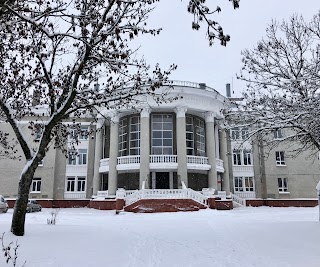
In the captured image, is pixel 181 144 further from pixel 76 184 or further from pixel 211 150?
pixel 76 184

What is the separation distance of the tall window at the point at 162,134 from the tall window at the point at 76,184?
9.42 m

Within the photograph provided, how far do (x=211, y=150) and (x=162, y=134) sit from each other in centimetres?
457

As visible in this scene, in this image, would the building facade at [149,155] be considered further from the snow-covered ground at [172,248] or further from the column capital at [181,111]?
the snow-covered ground at [172,248]

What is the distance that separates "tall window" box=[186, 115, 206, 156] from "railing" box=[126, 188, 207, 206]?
653 cm

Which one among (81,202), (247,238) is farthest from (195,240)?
(81,202)

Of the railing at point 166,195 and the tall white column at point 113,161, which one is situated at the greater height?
the tall white column at point 113,161

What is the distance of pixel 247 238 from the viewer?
9.97 meters

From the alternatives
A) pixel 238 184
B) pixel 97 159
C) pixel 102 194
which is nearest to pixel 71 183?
pixel 97 159

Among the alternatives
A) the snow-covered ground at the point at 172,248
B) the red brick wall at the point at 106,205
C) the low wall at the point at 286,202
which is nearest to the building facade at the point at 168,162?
the low wall at the point at 286,202

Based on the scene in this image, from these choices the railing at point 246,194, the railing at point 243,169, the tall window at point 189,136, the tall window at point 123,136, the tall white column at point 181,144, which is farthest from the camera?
the railing at point 243,169

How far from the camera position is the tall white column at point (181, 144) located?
1009 inches

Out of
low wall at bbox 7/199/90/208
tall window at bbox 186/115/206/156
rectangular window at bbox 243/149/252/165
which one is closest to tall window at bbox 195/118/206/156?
tall window at bbox 186/115/206/156

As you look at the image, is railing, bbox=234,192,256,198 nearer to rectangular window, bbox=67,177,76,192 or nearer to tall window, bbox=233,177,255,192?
tall window, bbox=233,177,255,192

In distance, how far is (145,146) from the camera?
85.4ft
